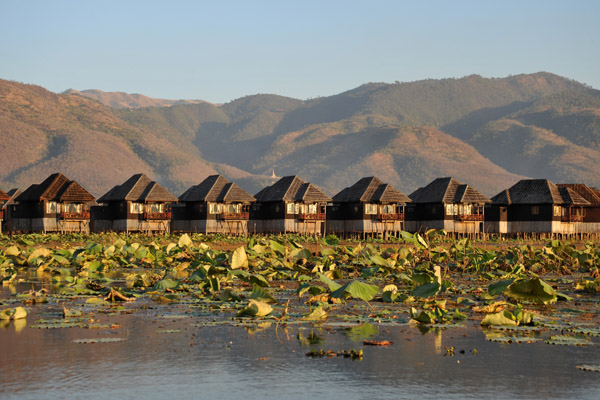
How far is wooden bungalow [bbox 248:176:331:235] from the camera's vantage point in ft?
240

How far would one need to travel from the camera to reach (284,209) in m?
73.2

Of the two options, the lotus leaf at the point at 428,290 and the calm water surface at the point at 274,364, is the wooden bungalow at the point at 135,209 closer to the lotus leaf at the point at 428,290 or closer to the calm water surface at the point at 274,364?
the lotus leaf at the point at 428,290

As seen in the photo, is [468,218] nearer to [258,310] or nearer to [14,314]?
[258,310]

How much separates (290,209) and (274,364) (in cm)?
6215

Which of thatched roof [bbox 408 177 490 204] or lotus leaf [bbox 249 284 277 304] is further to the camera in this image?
thatched roof [bbox 408 177 490 204]

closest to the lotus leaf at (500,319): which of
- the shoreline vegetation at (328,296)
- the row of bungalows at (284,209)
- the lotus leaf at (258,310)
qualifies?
the shoreline vegetation at (328,296)

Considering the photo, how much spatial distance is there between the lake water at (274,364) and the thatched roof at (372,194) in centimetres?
5889

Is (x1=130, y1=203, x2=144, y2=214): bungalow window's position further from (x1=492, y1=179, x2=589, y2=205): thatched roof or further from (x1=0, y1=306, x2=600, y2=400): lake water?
(x1=0, y1=306, x2=600, y2=400): lake water

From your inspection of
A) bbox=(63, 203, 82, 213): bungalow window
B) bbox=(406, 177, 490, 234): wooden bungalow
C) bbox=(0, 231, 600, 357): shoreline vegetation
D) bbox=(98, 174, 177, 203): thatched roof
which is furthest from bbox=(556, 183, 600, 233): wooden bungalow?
bbox=(0, 231, 600, 357): shoreline vegetation

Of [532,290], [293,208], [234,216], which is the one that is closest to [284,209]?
[293,208]

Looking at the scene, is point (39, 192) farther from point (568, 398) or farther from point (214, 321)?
point (568, 398)

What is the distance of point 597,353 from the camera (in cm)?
1258

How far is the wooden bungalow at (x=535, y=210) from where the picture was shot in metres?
78.8

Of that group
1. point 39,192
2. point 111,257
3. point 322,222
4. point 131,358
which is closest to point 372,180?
point 322,222
